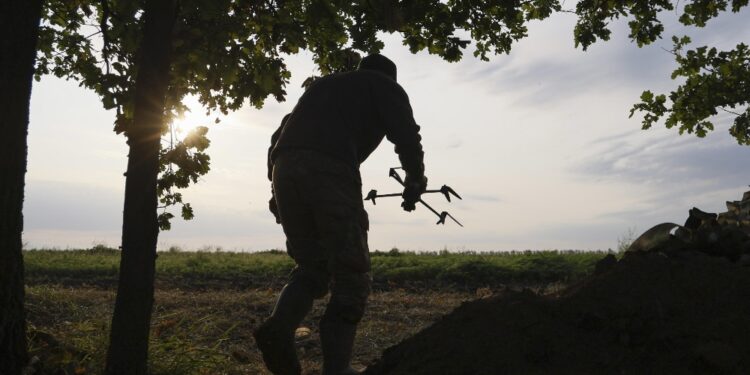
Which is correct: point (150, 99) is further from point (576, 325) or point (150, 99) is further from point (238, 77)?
point (576, 325)

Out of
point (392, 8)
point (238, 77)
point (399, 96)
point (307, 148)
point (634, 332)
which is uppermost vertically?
point (392, 8)

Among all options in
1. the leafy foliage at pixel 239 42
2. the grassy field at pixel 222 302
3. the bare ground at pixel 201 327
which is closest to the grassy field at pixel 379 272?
the grassy field at pixel 222 302

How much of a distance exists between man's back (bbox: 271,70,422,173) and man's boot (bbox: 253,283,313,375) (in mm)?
1038

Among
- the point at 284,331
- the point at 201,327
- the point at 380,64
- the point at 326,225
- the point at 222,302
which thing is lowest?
the point at 201,327

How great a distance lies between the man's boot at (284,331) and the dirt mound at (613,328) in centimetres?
58

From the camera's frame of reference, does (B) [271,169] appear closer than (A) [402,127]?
No

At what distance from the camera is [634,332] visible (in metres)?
3.98

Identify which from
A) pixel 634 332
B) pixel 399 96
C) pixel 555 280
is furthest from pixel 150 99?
pixel 555 280

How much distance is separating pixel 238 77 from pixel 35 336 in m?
2.99

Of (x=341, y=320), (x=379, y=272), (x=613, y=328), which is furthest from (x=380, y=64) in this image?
(x=379, y=272)

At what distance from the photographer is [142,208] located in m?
4.88

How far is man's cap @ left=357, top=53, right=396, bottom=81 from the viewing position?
523 centimetres

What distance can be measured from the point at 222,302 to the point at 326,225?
16.8 ft

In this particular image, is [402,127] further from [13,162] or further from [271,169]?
[13,162]
